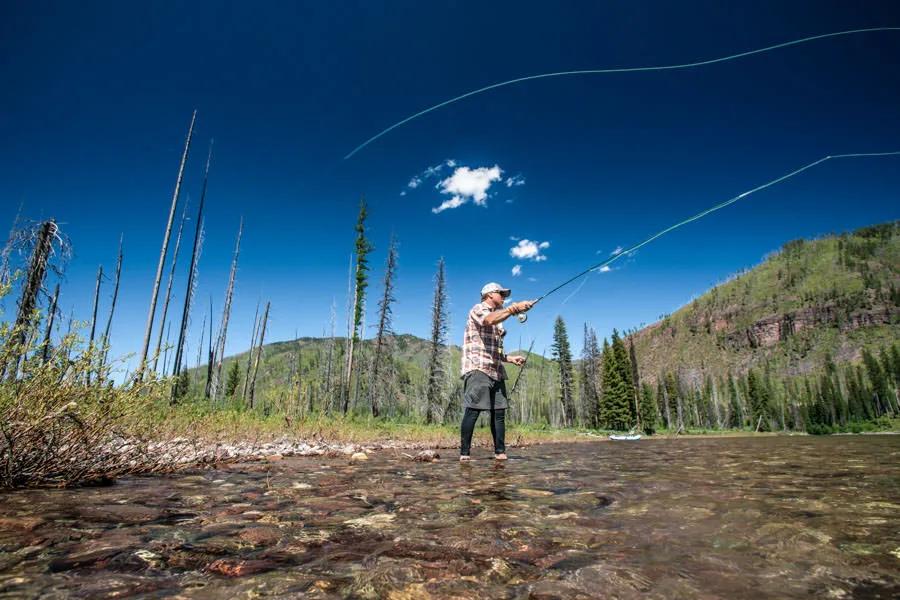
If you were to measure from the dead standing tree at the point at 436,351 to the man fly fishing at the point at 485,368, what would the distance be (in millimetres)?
29492

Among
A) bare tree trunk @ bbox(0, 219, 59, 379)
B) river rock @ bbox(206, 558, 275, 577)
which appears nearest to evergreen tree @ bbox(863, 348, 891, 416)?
river rock @ bbox(206, 558, 275, 577)

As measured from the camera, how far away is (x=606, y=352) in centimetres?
6975

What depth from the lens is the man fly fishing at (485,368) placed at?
22.2 feet

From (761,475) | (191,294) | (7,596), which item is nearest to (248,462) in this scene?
(7,596)

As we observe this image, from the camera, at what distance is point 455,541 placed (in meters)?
2.20

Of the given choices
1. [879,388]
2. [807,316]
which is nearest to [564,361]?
[879,388]

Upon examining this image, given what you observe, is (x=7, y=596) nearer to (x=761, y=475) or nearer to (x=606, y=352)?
(x=761, y=475)

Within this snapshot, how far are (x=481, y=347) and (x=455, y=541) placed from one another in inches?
193

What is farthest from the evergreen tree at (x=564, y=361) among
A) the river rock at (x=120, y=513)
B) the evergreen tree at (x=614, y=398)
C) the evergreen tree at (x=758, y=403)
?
the river rock at (x=120, y=513)

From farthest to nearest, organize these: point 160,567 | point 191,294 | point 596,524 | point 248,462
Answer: point 191,294 → point 248,462 → point 596,524 → point 160,567

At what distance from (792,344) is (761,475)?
195 m

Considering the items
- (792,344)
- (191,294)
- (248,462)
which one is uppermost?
(792,344)

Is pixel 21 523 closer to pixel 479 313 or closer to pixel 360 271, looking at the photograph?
pixel 479 313

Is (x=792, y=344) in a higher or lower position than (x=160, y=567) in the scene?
higher
